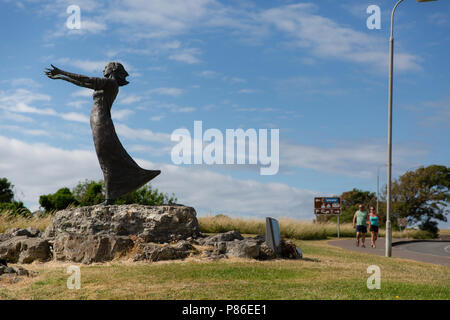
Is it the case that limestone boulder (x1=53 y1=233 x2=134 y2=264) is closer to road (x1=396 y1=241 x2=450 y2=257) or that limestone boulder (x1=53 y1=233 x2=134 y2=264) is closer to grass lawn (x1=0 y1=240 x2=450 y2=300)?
grass lawn (x1=0 y1=240 x2=450 y2=300)

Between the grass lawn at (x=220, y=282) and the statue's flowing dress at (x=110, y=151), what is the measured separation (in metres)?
3.02

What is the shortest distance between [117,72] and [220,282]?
801 cm

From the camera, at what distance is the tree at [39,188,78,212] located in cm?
2836

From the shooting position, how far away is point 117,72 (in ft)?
45.1

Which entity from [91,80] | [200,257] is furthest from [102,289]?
[91,80]

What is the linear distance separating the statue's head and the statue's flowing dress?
435 mm

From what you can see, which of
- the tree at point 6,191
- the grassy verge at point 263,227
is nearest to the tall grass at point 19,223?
the grassy verge at point 263,227

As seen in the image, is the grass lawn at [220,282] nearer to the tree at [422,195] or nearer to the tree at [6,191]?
the tree at [6,191]

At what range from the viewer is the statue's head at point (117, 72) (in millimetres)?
13703

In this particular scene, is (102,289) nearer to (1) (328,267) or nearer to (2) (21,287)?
(2) (21,287)

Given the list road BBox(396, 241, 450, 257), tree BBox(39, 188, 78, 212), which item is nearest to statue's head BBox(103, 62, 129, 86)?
tree BBox(39, 188, 78, 212)

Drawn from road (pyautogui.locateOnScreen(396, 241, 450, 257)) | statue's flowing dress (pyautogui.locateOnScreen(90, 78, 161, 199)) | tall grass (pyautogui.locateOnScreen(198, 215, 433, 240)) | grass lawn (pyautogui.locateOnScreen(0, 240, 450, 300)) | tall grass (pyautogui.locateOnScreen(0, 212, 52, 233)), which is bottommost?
road (pyautogui.locateOnScreen(396, 241, 450, 257))

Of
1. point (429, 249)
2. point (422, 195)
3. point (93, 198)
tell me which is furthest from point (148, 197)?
point (422, 195)

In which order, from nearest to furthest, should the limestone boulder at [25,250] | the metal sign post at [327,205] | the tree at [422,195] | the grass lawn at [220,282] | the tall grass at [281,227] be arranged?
the grass lawn at [220,282] < the limestone boulder at [25,250] < the tall grass at [281,227] < the metal sign post at [327,205] < the tree at [422,195]
